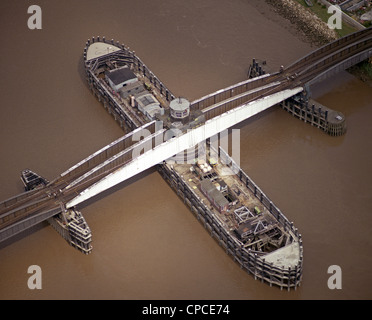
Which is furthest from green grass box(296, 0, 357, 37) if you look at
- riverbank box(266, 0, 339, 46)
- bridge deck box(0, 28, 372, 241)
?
bridge deck box(0, 28, 372, 241)

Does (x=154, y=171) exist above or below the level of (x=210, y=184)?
above

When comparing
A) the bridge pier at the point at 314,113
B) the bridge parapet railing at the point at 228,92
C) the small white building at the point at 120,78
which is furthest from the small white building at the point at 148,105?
the bridge pier at the point at 314,113

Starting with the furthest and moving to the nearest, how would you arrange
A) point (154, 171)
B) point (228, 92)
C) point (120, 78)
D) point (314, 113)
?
point (120, 78), point (228, 92), point (314, 113), point (154, 171)

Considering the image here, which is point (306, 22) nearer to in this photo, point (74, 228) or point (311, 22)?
point (311, 22)

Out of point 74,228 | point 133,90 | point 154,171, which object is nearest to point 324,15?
point 133,90

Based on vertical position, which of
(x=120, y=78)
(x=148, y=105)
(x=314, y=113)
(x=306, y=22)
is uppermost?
(x=306, y=22)

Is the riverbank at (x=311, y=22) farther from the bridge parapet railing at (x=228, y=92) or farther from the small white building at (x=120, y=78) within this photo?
the small white building at (x=120, y=78)
